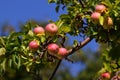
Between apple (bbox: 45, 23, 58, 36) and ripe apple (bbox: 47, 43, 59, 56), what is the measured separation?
0.18 feet

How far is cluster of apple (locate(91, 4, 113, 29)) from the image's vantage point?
1977 millimetres

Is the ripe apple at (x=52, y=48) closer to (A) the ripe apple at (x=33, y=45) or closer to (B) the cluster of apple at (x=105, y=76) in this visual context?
(A) the ripe apple at (x=33, y=45)

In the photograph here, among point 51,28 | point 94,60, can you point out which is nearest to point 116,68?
point 51,28

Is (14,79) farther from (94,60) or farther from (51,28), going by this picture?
(51,28)

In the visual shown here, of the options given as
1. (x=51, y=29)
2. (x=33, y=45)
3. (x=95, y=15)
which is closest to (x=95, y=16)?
(x=95, y=15)

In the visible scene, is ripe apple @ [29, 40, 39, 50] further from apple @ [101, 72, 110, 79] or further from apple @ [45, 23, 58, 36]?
apple @ [101, 72, 110, 79]

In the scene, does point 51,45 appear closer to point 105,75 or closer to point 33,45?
point 33,45

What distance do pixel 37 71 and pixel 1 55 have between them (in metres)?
0.19

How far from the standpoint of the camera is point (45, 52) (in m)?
2.11

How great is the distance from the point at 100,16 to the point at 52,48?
0.81ft

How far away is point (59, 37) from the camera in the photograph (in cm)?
213

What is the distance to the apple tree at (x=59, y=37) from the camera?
2.03m

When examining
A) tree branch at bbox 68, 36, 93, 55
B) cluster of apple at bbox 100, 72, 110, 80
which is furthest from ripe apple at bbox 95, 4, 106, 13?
cluster of apple at bbox 100, 72, 110, 80

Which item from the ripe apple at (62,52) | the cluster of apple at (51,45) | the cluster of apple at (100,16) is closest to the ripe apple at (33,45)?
the cluster of apple at (51,45)
